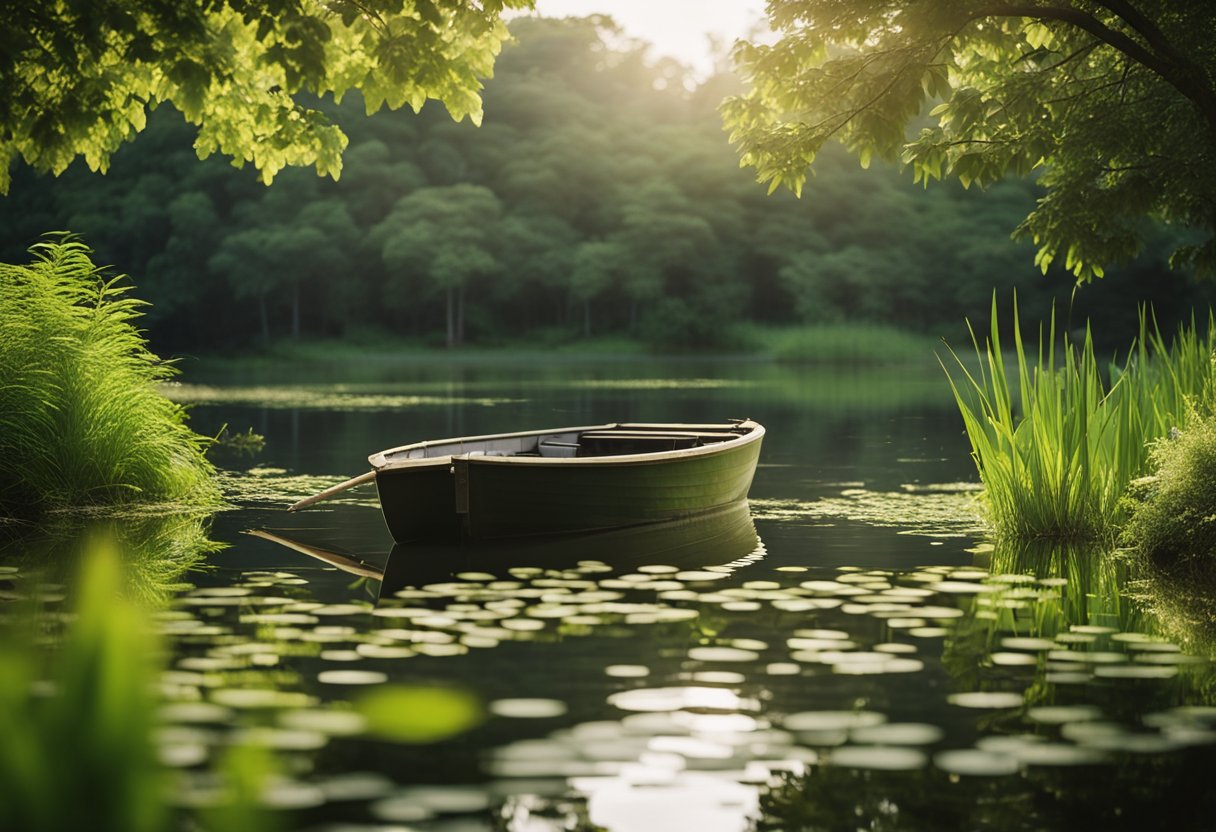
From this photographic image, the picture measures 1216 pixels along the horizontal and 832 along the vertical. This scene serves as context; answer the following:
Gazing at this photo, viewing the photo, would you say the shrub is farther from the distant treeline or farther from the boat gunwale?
the distant treeline

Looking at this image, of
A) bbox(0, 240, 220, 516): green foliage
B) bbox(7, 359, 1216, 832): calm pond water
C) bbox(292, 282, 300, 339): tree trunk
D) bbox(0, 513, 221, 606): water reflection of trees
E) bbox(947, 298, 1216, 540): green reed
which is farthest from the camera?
bbox(292, 282, 300, 339): tree trunk

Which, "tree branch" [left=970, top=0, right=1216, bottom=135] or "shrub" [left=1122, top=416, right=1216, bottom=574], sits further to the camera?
"tree branch" [left=970, top=0, right=1216, bottom=135]

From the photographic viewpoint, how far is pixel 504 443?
14.4 m

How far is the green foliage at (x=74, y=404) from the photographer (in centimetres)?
1247

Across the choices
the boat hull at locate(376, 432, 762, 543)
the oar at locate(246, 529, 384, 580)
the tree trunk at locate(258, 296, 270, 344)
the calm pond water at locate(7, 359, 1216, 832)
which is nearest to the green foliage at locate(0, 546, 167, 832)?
the calm pond water at locate(7, 359, 1216, 832)

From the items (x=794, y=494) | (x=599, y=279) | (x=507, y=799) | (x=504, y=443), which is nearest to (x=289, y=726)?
(x=507, y=799)

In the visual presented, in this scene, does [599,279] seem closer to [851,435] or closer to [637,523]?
[851,435]

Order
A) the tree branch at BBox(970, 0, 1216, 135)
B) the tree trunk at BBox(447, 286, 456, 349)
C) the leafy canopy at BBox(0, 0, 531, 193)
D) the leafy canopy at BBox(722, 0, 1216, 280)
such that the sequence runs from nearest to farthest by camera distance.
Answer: the leafy canopy at BBox(0, 0, 531, 193)
the tree branch at BBox(970, 0, 1216, 135)
the leafy canopy at BBox(722, 0, 1216, 280)
the tree trunk at BBox(447, 286, 456, 349)

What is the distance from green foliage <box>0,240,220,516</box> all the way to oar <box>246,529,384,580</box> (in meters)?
1.60

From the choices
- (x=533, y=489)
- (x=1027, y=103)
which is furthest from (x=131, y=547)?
(x=1027, y=103)

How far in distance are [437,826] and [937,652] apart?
11.8 feet

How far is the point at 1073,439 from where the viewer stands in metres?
11.2

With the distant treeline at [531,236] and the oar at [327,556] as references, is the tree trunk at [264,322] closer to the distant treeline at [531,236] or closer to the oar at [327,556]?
the distant treeline at [531,236]

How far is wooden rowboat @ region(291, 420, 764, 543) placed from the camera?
11367 mm
